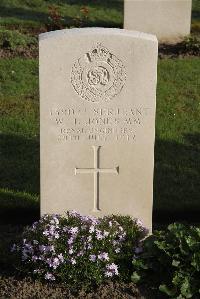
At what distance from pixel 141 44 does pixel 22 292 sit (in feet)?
7.20

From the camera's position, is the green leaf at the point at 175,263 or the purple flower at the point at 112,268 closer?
the green leaf at the point at 175,263

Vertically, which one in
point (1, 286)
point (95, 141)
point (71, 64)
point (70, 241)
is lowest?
point (1, 286)

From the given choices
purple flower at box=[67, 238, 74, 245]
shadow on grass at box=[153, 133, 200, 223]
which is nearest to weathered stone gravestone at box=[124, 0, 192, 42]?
shadow on grass at box=[153, 133, 200, 223]

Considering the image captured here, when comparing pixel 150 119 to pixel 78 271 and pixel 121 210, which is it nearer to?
pixel 121 210

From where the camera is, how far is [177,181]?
7488 mm

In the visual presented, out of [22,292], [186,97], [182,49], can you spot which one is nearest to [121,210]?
[22,292]

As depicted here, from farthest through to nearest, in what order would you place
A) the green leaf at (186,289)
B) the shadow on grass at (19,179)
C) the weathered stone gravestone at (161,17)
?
the weathered stone gravestone at (161,17) < the shadow on grass at (19,179) < the green leaf at (186,289)

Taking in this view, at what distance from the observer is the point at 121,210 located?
6.01m

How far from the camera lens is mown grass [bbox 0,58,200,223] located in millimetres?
6961

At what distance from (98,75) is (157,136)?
10.3ft

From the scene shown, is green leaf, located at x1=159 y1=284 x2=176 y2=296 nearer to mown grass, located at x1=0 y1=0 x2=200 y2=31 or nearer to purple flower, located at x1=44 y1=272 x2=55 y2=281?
purple flower, located at x1=44 y1=272 x2=55 y2=281

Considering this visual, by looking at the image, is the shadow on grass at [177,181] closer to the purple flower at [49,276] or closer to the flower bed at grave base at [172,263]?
the flower bed at grave base at [172,263]

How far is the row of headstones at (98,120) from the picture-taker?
5.50 metres

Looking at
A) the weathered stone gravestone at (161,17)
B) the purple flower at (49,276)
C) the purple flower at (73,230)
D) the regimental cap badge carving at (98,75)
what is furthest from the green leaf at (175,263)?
the weathered stone gravestone at (161,17)
